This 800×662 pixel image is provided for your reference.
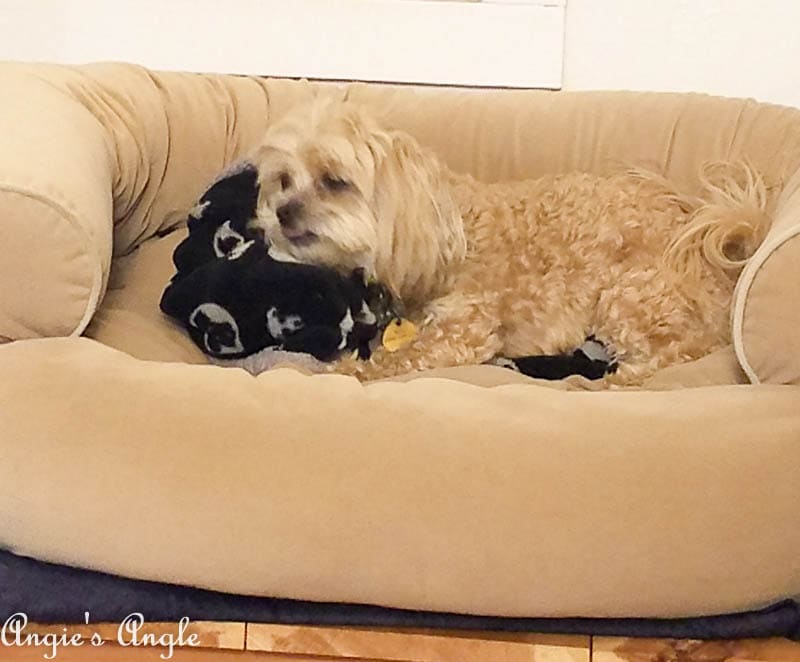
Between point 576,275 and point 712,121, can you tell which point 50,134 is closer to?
point 576,275

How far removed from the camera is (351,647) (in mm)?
1376

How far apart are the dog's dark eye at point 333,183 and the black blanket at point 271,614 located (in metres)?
0.81

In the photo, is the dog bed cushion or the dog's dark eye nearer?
the dog bed cushion

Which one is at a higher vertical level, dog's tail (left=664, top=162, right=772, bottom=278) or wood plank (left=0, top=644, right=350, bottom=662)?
dog's tail (left=664, top=162, right=772, bottom=278)

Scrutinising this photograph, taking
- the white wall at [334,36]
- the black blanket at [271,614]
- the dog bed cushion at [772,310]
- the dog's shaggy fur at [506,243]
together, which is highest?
the white wall at [334,36]

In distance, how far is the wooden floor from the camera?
1373 mm

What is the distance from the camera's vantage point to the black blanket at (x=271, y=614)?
1.38 metres

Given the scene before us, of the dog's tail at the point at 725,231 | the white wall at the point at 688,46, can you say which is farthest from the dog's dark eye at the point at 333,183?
the white wall at the point at 688,46

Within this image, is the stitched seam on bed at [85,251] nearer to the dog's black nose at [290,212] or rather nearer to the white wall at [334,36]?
the dog's black nose at [290,212]

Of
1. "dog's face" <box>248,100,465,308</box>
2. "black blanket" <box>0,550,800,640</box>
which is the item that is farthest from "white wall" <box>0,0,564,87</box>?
"black blanket" <box>0,550,800,640</box>

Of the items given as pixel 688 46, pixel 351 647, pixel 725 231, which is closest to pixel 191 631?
pixel 351 647

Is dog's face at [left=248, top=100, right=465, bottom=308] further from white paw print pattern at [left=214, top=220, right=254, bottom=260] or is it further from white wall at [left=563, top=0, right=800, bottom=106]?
white wall at [left=563, top=0, right=800, bottom=106]

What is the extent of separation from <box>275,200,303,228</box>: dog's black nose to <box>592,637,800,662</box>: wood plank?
0.93m

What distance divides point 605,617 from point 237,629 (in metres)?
0.48
